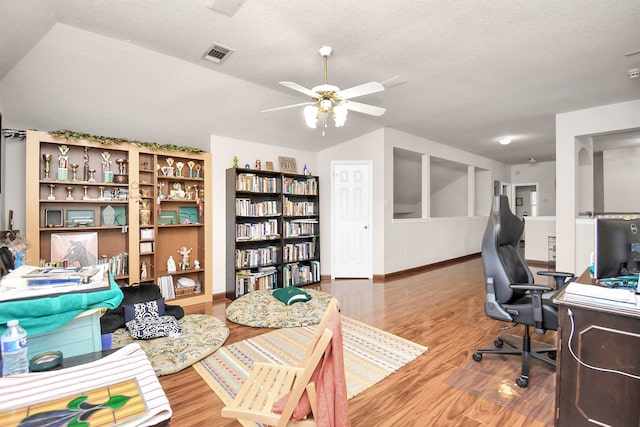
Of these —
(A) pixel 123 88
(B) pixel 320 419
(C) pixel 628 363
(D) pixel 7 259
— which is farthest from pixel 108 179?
(C) pixel 628 363

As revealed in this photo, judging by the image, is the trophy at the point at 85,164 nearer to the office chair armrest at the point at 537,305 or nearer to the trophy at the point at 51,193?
the trophy at the point at 51,193

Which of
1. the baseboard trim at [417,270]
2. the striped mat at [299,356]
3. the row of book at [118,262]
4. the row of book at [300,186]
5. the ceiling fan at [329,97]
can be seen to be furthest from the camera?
the baseboard trim at [417,270]

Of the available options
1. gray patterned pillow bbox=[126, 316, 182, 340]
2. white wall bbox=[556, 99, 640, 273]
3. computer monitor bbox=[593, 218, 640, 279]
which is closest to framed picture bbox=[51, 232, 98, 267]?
gray patterned pillow bbox=[126, 316, 182, 340]

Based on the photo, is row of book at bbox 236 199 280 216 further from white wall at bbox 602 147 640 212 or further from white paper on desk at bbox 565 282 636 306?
white wall at bbox 602 147 640 212

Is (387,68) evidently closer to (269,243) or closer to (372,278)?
(269,243)

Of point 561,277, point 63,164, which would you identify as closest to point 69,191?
Answer: point 63,164

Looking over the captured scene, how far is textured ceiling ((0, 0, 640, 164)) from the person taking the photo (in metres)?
2.25

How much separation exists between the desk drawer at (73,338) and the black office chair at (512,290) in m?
2.44

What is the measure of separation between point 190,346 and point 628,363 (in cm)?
290

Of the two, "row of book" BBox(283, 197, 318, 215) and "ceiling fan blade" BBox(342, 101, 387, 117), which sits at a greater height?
"ceiling fan blade" BBox(342, 101, 387, 117)

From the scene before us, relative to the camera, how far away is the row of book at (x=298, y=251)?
4926 millimetres

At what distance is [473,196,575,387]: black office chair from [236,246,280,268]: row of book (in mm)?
3069

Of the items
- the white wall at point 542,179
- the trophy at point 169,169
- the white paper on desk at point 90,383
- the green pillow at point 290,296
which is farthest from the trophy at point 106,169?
the white wall at point 542,179

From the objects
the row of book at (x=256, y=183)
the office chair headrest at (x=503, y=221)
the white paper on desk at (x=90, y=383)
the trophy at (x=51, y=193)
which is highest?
the row of book at (x=256, y=183)
